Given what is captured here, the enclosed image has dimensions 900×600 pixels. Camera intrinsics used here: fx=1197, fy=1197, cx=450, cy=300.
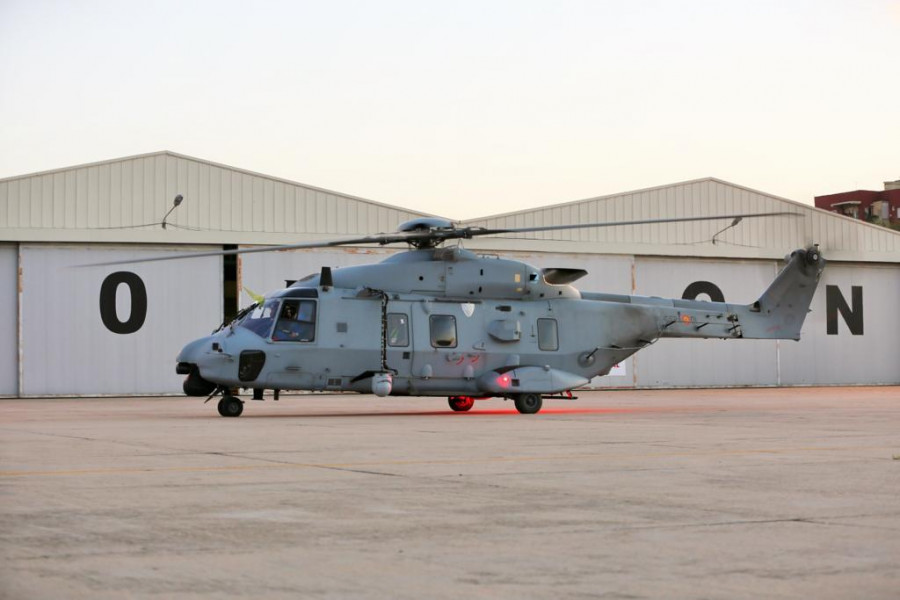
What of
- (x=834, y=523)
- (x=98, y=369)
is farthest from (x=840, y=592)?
(x=98, y=369)

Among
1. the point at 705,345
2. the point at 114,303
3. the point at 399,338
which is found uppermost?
the point at 114,303

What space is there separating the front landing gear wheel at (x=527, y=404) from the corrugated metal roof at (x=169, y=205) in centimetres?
1640

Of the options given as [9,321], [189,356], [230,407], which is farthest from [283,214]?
[230,407]

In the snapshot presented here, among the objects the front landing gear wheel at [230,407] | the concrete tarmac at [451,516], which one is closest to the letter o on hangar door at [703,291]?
the front landing gear wheel at [230,407]

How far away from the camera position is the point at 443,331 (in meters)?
24.0

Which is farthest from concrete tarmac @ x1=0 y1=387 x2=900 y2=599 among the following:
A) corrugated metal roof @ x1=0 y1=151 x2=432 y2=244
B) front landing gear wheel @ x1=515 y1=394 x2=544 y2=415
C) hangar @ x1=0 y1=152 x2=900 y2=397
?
corrugated metal roof @ x1=0 y1=151 x2=432 y2=244

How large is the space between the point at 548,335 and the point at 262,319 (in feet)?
19.8

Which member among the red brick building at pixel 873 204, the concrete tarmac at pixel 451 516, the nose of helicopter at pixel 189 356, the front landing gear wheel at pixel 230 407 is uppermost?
the red brick building at pixel 873 204

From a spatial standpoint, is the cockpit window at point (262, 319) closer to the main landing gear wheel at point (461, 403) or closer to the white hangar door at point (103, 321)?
the main landing gear wheel at point (461, 403)

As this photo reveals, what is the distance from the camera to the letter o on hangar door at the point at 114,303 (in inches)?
1457

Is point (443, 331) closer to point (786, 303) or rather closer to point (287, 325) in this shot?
point (287, 325)

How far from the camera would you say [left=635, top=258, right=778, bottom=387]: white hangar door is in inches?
1714

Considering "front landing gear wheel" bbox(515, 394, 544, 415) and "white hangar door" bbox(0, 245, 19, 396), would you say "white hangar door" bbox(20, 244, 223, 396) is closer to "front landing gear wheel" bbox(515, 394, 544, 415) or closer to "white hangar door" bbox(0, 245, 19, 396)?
"white hangar door" bbox(0, 245, 19, 396)

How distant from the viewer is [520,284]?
24.8 meters
